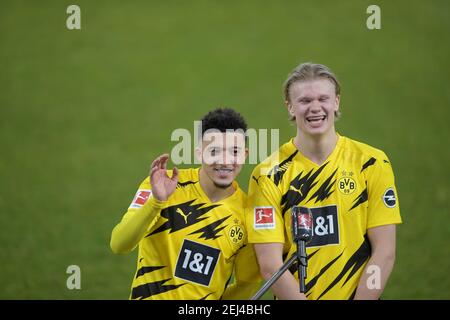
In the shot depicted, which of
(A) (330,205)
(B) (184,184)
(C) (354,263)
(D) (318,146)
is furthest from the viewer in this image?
(B) (184,184)

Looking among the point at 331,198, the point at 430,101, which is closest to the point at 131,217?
the point at 331,198

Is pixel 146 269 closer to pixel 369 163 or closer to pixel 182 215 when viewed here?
pixel 182 215

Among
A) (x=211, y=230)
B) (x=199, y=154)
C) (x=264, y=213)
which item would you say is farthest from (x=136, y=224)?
(x=264, y=213)

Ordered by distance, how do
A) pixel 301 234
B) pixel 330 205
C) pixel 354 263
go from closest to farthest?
pixel 301 234 < pixel 354 263 < pixel 330 205

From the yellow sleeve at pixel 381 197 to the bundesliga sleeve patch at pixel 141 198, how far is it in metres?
1.29

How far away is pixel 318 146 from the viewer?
490cm

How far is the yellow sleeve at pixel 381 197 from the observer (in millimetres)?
4707

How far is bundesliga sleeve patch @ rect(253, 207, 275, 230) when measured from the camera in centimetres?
472

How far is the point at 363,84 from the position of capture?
45.2 feet

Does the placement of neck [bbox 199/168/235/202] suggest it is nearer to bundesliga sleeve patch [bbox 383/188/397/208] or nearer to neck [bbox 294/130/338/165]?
neck [bbox 294/130/338/165]

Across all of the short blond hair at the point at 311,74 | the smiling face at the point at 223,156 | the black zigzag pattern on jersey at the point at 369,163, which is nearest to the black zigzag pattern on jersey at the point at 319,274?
the black zigzag pattern on jersey at the point at 369,163

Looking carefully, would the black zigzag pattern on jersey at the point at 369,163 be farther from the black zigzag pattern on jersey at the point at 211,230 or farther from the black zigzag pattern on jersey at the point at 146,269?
the black zigzag pattern on jersey at the point at 146,269

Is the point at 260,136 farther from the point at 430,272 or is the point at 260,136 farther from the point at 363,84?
the point at 363,84

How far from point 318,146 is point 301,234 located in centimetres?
88
